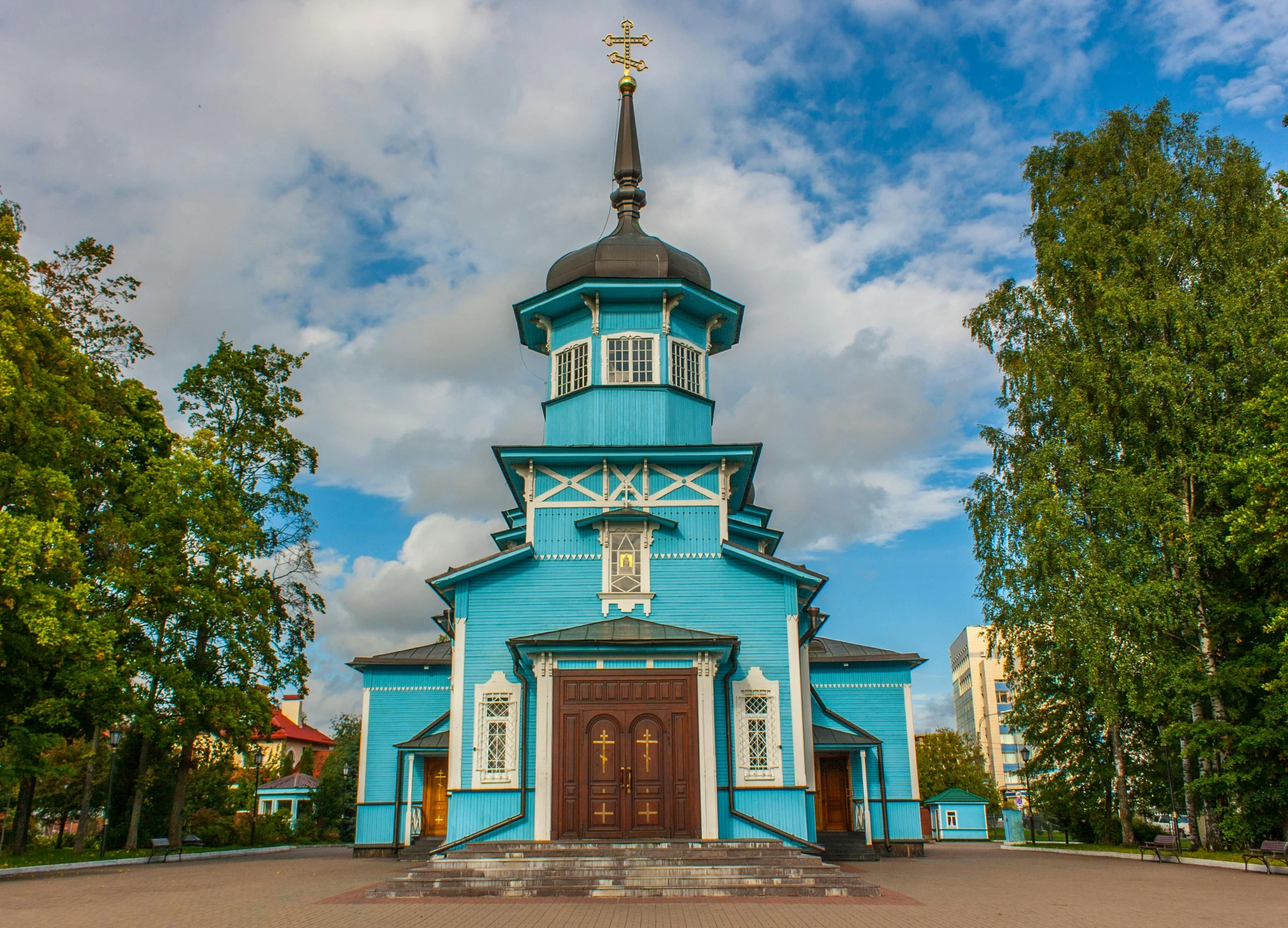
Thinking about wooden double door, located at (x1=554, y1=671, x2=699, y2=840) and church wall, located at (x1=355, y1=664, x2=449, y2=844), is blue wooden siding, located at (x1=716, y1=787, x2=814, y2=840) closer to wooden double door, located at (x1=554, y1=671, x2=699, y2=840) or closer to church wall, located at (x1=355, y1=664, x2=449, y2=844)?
wooden double door, located at (x1=554, y1=671, x2=699, y2=840)

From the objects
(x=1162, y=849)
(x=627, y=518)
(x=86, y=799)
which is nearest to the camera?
(x=627, y=518)

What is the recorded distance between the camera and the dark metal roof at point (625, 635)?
15.4 meters

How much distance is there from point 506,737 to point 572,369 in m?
8.00

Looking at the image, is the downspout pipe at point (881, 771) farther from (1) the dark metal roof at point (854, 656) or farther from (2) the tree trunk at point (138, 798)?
(2) the tree trunk at point (138, 798)

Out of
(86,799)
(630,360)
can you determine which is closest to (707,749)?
(630,360)

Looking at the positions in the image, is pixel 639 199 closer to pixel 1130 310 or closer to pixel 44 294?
pixel 1130 310

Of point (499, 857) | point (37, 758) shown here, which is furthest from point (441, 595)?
point (37, 758)

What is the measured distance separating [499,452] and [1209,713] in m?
16.4

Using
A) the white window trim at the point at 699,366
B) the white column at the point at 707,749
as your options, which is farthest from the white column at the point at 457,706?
the white window trim at the point at 699,366

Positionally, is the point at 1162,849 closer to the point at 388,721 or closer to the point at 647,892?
the point at 647,892

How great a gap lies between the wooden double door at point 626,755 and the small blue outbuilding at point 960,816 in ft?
82.9

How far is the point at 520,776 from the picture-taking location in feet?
51.7

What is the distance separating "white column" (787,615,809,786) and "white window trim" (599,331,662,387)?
19.1 feet

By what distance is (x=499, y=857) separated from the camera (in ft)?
46.0
